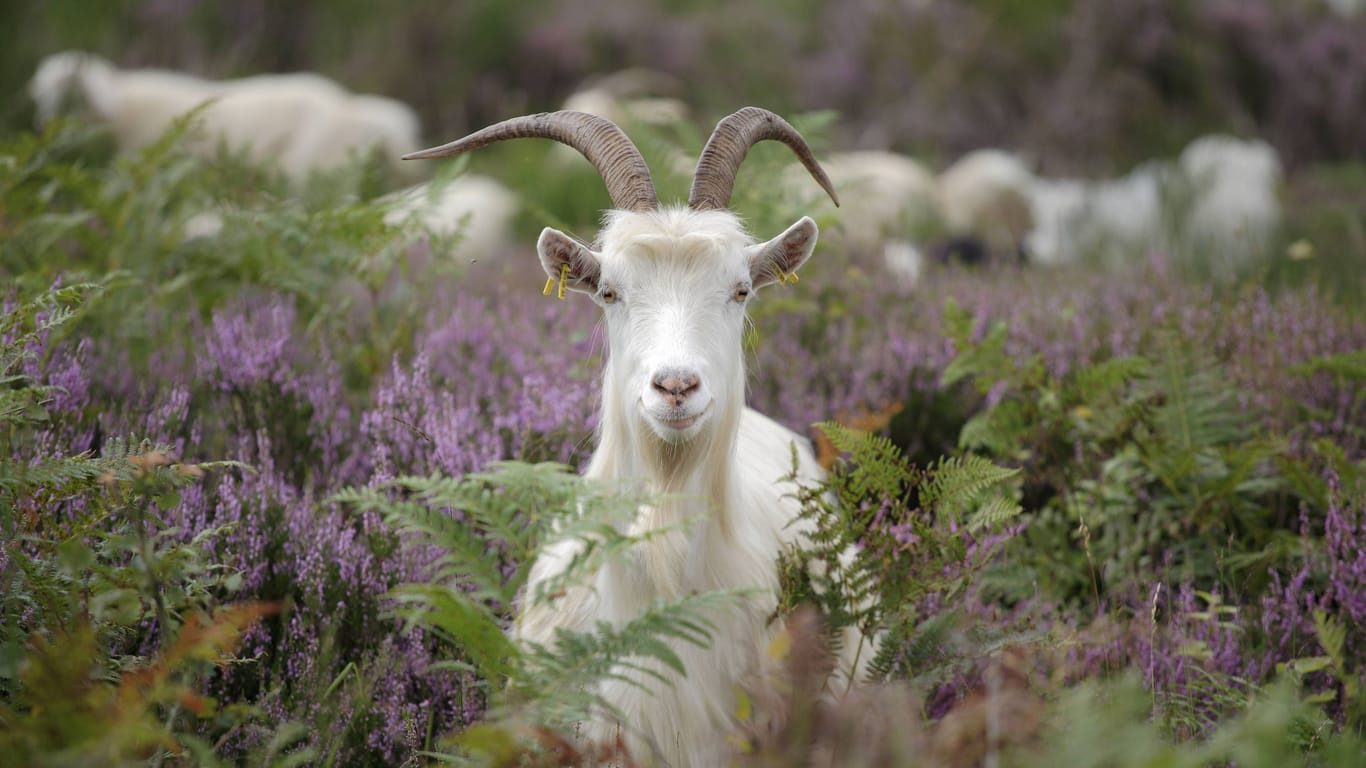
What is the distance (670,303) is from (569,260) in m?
0.36

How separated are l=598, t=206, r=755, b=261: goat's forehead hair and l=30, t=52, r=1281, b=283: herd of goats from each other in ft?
10.6

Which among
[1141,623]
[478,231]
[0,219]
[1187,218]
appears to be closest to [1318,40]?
[1187,218]

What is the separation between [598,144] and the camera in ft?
10.8

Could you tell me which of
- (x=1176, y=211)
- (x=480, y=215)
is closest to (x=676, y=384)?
(x=1176, y=211)

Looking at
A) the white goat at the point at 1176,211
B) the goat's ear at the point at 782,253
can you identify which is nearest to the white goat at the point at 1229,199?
the white goat at the point at 1176,211

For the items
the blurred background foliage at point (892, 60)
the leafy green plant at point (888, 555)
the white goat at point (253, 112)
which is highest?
the blurred background foliage at point (892, 60)

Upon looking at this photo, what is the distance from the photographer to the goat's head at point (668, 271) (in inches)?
110

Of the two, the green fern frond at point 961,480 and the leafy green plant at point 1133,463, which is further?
the leafy green plant at point 1133,463

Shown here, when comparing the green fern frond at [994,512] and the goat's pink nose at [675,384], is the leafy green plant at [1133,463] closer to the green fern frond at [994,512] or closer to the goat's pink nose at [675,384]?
the green fern frond at [994,512]

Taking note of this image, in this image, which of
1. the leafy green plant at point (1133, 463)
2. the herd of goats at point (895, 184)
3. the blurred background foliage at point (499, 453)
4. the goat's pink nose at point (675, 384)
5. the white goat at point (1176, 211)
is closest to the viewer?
the blurred background foliage at point (499, 453)

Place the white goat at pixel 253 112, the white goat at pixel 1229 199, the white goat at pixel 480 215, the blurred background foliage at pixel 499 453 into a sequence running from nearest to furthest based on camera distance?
the blurred background foliage at pixel 499 453 < the white goat at pixel 1229 199 < the white goat at pixel 480 215 < the white goat at pixel 253 112

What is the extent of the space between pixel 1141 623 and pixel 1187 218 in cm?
559

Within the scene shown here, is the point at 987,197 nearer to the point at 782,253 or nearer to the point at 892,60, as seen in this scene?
the point at 892,60

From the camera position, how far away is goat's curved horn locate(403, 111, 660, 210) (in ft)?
10.5
